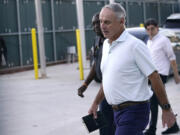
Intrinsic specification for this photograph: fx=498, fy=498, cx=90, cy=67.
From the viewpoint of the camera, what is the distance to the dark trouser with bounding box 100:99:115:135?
5.59 m

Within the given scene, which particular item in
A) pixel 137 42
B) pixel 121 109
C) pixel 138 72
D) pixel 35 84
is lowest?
pixel 35 84

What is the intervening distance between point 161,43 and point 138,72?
3.13 m

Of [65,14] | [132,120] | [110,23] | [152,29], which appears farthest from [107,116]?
[65,14]

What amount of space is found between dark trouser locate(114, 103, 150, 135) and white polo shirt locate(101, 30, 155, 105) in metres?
0.08

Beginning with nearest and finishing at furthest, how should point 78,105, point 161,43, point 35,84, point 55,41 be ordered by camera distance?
point 161,43 → point 78,105 → point 35,84 → point 55,41

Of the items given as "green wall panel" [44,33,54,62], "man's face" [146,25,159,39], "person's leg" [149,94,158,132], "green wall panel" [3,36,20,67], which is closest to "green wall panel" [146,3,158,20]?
"green wall panel" [44,33,54,62]

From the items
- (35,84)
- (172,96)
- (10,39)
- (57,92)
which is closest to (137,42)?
(172,96)

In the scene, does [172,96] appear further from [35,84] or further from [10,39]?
[10,39]

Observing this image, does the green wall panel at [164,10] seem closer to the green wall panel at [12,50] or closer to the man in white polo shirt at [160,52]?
the green wall panel at [12,50]

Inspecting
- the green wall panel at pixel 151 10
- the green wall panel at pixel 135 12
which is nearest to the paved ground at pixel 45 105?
the green wall panel at pixel 135 12

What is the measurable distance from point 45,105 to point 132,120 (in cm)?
656

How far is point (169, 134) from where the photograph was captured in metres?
7.54

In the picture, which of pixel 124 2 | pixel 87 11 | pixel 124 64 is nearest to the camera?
pixel 124 64

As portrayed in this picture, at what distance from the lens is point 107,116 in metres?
5.59
